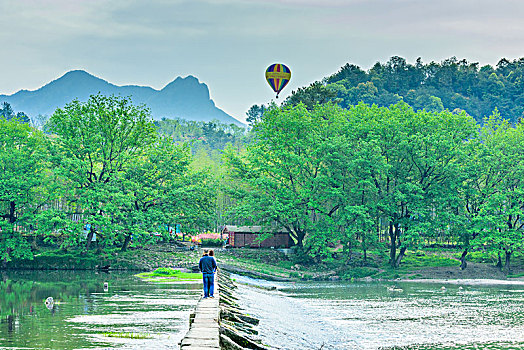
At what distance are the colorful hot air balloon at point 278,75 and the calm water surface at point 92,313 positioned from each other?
57561mm

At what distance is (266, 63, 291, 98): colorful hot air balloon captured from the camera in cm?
9850

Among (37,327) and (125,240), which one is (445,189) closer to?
(125,240)

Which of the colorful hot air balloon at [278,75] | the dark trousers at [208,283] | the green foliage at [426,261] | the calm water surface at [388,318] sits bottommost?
the calm water surface at [388,318]

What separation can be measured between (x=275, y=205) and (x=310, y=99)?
51.2 metres

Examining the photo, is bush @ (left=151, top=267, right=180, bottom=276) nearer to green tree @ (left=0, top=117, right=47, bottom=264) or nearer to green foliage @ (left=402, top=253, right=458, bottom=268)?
green tree @ (left=0, top=117, right=47, bottom=264)

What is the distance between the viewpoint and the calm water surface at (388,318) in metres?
26.0

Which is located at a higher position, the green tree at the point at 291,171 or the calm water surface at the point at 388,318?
the green tree at the point at 291,171

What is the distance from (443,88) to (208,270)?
17806 cm

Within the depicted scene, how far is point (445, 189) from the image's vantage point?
66875 millimetres

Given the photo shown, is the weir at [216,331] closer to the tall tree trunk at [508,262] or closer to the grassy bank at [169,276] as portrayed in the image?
the grassy bank at [169,276]

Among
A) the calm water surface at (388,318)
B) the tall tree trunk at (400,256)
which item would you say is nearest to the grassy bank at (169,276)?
the calm water surface at (388,318)

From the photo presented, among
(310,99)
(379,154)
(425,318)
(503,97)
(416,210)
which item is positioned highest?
(503,97)

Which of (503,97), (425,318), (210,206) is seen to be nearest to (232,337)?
(425,318)

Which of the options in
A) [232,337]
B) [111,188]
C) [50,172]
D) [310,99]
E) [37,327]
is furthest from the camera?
[310,99]
